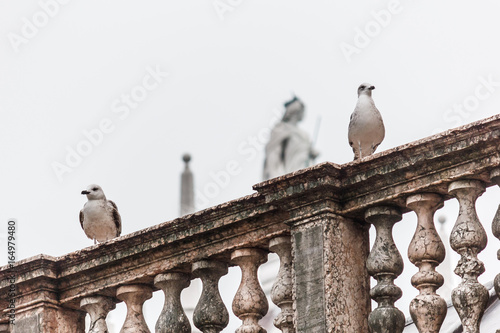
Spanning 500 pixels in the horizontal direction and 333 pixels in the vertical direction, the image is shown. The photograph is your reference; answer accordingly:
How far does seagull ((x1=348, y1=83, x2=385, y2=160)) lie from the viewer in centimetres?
824

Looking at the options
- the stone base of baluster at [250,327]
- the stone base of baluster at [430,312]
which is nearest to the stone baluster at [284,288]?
the stone base of baluster at [250,327]

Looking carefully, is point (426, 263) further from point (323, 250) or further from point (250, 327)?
point (250, 327)

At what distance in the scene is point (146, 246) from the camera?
849cm

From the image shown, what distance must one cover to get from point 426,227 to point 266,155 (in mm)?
40158

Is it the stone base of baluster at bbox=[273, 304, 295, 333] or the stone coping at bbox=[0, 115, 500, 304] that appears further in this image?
the stone base of baluster at bbox=[273, 304, 295, 333]

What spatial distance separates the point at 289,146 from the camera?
4700 centimetres

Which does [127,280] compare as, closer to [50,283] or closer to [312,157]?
[50,283]

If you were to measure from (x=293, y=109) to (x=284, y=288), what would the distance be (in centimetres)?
3992

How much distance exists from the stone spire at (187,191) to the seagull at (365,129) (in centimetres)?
4744

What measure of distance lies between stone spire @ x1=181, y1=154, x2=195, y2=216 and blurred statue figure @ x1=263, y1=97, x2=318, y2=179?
9.17 m

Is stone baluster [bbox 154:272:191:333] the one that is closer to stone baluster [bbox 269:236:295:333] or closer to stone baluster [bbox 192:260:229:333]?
stone baluster [bbox 192:260:229:333]

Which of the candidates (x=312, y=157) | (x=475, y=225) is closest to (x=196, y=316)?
(x=475, y=225)

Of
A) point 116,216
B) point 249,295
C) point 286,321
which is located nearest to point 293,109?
point 116,216

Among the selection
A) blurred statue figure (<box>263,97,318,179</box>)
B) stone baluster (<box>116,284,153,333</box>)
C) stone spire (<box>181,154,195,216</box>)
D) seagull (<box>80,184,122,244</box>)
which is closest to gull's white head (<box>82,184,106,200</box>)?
seagull (<box>80,184,122,244</box>)
